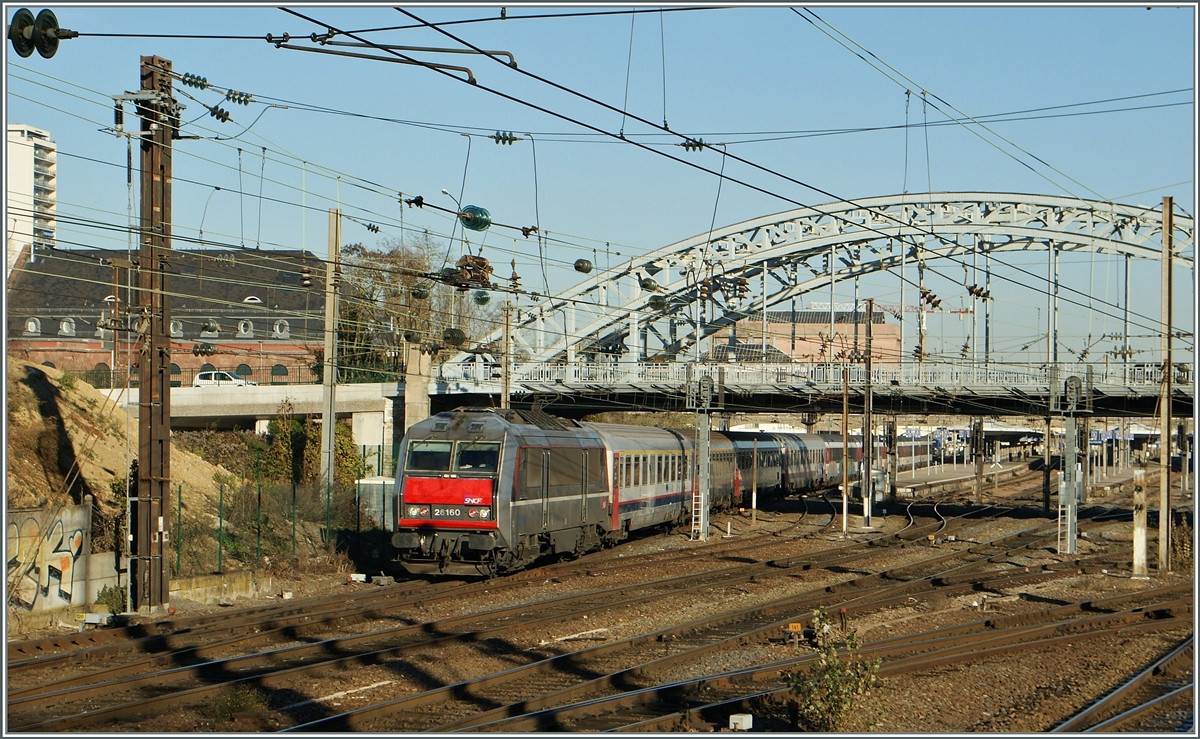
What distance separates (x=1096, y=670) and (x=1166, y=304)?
41.0 ft

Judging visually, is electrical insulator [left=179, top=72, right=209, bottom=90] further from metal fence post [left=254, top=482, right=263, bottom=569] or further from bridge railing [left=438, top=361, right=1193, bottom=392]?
bridge railing [left=438, top=361, right=1193, bottom=392]

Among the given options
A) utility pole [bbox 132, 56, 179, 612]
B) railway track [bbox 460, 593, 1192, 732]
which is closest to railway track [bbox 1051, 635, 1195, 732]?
railway track [bbox 460, 593, 1192, 732]

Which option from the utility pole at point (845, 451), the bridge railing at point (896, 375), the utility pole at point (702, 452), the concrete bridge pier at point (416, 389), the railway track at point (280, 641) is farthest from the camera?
the concrete bridge pier at point (416, 389)

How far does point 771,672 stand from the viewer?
14055mm

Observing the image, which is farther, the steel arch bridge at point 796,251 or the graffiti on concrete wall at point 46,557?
the steel arch bridge at point 796,251

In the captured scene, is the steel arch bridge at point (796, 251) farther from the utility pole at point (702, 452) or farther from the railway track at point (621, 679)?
the railway track at point (621, 679)

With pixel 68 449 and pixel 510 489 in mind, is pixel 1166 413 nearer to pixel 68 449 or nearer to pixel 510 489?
pixel 510 489

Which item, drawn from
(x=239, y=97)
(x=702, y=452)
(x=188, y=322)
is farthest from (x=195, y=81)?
(x=188, y=322)

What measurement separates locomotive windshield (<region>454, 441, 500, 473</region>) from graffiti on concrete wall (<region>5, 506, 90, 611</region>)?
6569 mm

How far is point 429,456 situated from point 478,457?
101 cm

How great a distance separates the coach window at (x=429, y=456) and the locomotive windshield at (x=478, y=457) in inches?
10.3

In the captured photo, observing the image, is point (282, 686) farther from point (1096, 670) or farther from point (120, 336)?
point (120, 336)

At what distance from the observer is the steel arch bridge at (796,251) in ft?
186

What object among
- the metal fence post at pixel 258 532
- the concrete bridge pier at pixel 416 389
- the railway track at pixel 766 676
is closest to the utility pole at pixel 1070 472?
the railway track at pixel 766 676
